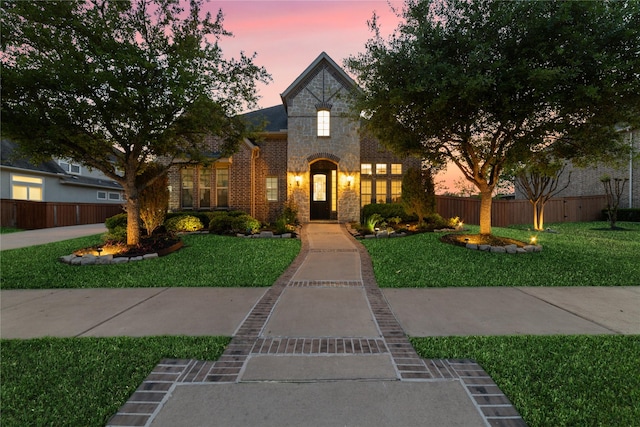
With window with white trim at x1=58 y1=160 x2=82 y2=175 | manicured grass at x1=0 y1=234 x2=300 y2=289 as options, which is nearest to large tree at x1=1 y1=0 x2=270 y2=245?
manicured grass at x1=0 y1=234 x2=300 y2=289

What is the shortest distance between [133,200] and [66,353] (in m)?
6.35

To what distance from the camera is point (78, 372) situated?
2578 mm

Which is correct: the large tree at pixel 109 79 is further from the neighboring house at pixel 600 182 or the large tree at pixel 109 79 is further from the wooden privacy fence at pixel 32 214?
the neighboring house at pixel 600 182

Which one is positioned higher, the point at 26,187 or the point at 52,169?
the point at 52,169

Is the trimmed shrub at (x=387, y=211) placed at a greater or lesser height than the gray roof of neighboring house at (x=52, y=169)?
lesser

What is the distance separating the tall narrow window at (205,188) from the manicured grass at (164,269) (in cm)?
625

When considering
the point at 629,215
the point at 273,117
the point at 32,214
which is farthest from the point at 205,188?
the point at 629,215

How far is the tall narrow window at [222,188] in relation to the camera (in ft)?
49.0

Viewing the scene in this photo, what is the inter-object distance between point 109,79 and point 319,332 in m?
6.47

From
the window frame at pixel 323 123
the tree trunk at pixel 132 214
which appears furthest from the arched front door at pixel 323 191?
the tree trunk at pixel 132 214

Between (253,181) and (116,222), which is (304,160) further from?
(116,222)

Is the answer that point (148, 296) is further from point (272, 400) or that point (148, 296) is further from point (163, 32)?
point (163, 32)

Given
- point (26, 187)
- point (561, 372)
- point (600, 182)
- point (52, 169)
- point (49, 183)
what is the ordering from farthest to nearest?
1. point (52, 169)
2. point (600, 182)
3. point (49, 183)
4. point (26, 187)
5. point (561, 372)

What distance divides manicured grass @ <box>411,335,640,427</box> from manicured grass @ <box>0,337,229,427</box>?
253cm
